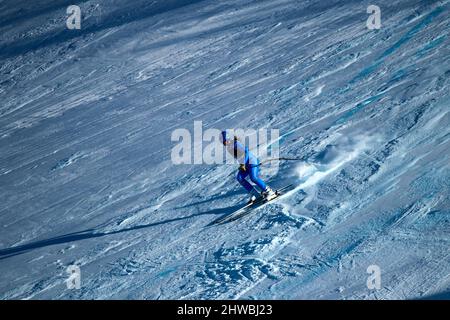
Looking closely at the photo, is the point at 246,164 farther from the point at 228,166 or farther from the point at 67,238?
the point at 67,238

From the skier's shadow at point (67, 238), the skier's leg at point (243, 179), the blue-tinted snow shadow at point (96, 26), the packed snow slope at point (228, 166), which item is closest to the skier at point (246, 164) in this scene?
the skier's leg at point (243, 179)

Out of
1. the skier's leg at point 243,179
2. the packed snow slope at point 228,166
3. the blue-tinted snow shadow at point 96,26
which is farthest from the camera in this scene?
the blue-tinted snow shadow at point 96,26

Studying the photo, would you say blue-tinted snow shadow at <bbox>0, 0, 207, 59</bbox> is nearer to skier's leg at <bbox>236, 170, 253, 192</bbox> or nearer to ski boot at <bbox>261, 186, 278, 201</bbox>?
skier's leg at <bbox>236, 170, 253, 192</bbox>

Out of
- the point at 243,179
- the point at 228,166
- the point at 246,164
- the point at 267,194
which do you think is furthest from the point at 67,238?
the point at 267,194

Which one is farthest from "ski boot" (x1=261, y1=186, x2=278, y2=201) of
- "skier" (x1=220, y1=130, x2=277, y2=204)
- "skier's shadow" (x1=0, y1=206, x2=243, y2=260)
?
"skier's shadow" (x1=0, y1=206, x2=243, y2=260)

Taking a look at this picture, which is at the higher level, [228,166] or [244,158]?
[244,158]

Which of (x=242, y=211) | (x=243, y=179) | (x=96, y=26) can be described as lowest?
(x=242, y=211)

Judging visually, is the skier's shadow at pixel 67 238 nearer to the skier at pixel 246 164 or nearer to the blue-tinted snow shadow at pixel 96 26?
the skier at pixel 246 164

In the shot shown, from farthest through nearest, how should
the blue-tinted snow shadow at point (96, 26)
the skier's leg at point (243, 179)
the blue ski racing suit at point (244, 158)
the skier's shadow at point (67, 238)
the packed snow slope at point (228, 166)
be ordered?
the blue-tinted snow shadow at point (96, 26) → the skier's shadow at point (67, 238) → the skier's leg at point (243, 179) → the blue ski racing suit at point (244, 158) → the packed snow slope at point (228, 166)

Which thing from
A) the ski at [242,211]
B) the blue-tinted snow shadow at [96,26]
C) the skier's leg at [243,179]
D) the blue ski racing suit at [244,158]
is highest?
the blue-tinted snow shadow at [96,26]
